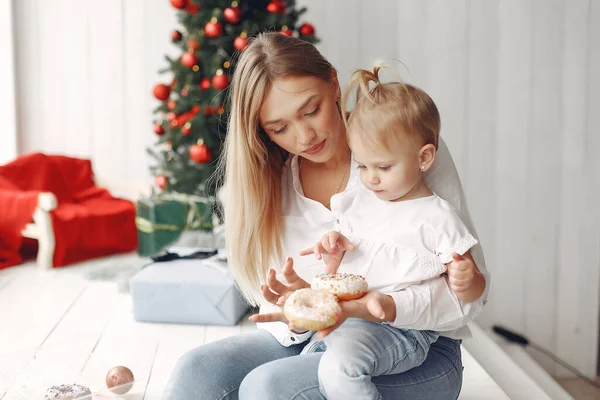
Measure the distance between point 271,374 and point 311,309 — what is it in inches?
8.0

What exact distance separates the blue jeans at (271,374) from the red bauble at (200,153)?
1577 millimetres

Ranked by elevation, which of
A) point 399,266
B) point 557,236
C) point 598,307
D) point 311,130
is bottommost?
point 598,307

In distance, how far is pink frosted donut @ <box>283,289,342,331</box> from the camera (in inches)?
45.9

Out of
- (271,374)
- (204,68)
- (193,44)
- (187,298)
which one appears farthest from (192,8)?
(271,374)

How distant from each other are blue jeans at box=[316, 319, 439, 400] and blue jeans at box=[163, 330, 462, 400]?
0.03 metres

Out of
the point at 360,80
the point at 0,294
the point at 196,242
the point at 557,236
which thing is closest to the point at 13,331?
the point at 0,294

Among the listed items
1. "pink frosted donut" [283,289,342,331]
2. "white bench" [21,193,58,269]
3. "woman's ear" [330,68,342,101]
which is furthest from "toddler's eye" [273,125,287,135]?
"white bench" [21,193,58,269]

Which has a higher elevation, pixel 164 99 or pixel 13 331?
pixel 164 99

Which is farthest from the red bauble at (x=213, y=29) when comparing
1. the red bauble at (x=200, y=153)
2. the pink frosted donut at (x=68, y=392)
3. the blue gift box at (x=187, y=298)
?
the pink frosted donut at (x=68, y=392)

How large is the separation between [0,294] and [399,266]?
222 centimetres

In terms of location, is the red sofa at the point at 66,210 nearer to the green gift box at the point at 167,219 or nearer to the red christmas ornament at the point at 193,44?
the green gift box at the point at 167,219

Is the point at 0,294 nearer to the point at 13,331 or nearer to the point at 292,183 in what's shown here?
the point at 13,331

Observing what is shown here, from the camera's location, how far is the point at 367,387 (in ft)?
3.97

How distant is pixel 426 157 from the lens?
1334mm
